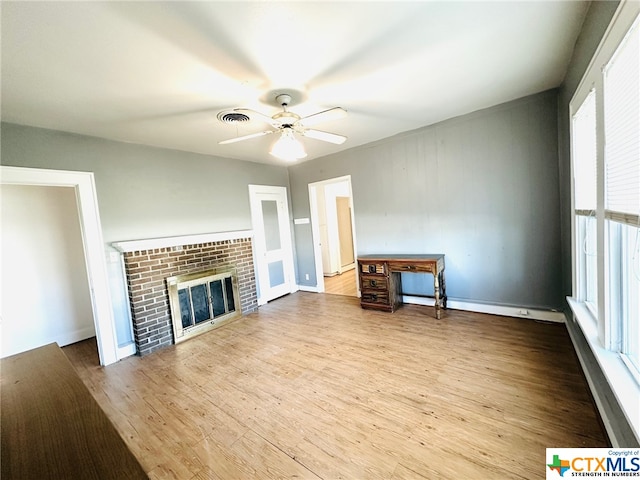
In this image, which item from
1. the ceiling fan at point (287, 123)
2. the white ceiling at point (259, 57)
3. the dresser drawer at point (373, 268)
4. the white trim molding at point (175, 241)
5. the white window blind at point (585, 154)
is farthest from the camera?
the dresser drawer at point (373, 268)

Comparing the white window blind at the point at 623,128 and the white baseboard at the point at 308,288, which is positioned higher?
the white window blind at the point at 623,128

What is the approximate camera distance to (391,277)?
389 centimetres

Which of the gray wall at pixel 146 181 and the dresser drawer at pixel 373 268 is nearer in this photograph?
the gray wall at pixel 146 181

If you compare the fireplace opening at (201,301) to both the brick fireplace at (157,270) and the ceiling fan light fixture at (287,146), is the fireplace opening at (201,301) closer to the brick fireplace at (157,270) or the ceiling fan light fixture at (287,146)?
the brick fireplace at (157,270)

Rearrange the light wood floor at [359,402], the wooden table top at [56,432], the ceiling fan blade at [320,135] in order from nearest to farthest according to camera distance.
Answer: the wooden table top at [56,432], the light wood floor at [359,402], the ceiling fan blade at [320,135]

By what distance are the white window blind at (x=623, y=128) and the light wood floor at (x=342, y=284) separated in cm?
385

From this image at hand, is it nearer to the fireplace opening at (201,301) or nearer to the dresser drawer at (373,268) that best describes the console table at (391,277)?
the dresser drawer at (373,268)

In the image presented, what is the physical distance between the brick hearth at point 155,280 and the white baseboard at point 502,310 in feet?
10.8

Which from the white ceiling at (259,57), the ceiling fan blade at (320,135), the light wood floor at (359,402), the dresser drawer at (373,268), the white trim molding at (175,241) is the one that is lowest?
the light wood floor at (359,402)

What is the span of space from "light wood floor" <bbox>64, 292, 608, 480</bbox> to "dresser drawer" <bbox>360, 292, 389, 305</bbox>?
0.55 meters

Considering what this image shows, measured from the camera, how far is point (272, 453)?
1.66 metres

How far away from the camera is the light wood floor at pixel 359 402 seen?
61.3 inches

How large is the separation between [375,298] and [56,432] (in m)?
3.60

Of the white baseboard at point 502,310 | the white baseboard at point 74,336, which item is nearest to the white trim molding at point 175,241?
the white baseboard at point 74,336
